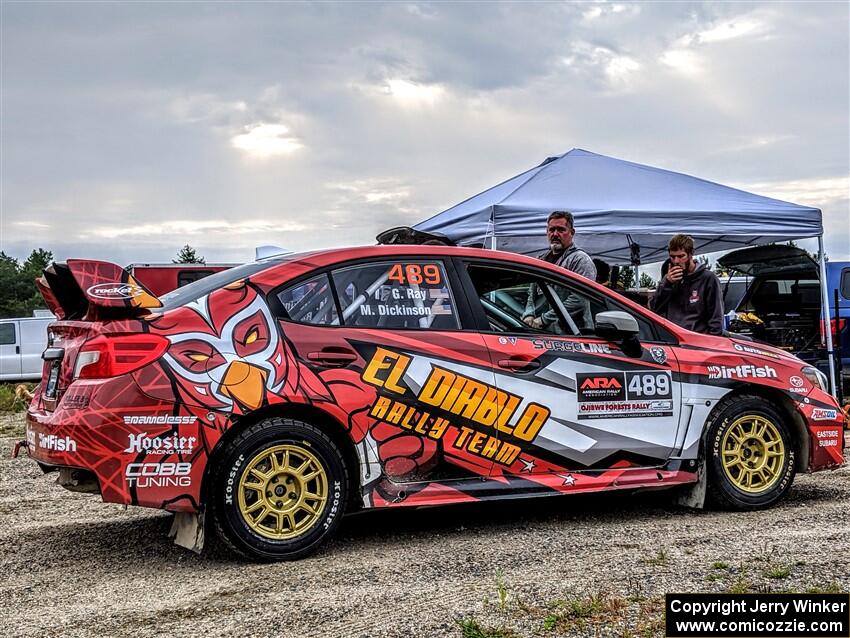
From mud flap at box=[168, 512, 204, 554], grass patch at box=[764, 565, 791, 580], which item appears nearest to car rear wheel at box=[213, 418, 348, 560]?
mud flap at box=[168, 512, 204, 554]

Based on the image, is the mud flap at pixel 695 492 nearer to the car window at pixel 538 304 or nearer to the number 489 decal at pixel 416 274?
the car window at pixel 538 304

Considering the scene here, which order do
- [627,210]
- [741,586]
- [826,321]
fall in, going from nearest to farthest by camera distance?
[741,586] → [627,210] → [826,321]

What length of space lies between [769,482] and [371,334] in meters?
2.74

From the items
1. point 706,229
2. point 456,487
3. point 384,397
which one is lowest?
point 456,487

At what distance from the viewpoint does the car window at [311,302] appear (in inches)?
189

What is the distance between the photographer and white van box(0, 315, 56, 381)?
69.7 feet

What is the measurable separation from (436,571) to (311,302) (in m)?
1.49

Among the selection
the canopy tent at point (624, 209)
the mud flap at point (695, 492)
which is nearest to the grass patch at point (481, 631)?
the mud flap at point (695, 492)

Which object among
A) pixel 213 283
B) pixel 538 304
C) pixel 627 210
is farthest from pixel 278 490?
pixel 627 210

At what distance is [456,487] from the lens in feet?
16.2

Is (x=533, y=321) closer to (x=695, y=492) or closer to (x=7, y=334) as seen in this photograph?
(x=695, y=492)

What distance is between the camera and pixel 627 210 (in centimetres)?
990

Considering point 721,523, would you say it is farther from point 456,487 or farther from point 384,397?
point 384,397

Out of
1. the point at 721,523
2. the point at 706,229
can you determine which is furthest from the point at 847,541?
the point at 706,229
